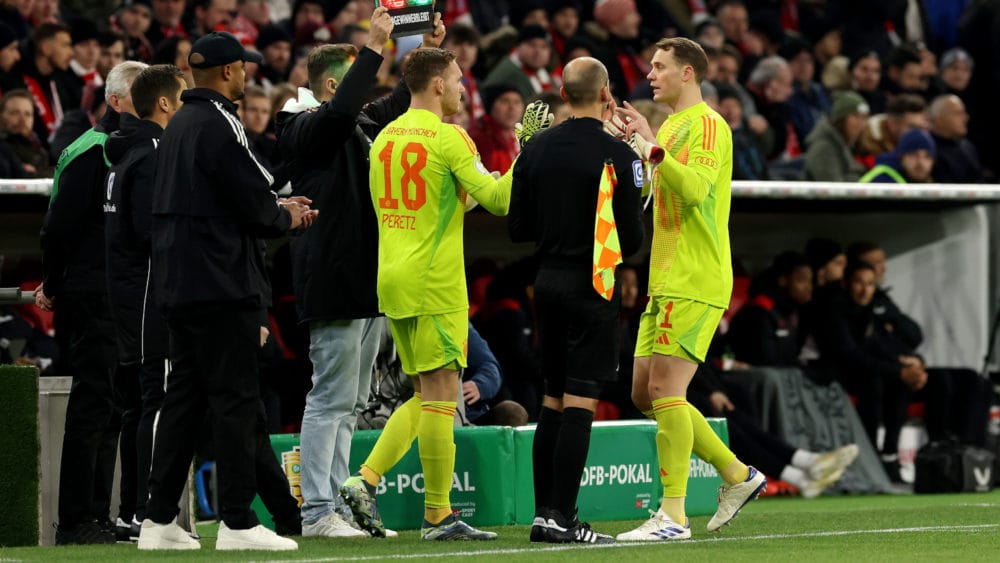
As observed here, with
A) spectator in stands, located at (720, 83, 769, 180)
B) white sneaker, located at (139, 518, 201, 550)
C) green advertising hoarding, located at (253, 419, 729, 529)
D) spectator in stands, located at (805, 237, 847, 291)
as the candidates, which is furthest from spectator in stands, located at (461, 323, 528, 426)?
spectator in stands, located at (720, 83, 769, 180)

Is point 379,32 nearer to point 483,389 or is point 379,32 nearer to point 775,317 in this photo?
point 483,389

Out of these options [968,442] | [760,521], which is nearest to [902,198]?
[968,442]

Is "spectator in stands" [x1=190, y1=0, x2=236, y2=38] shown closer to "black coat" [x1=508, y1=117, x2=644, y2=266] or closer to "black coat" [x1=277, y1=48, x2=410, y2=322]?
"black coat" [x1=277, y1=48, x2=410, y2=322]

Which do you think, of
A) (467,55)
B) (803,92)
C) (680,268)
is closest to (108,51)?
(467,55)

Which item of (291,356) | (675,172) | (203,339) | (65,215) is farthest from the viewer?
(291,356)

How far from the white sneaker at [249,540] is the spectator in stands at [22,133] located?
4618mm

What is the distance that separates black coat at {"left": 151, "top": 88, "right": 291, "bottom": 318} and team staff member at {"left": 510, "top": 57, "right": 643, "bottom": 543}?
110cm

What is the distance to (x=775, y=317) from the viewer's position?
12.6 m

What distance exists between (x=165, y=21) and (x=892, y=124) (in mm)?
6211

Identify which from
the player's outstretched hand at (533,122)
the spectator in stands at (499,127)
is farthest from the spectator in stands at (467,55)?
the player's outstretched hand at (533,122)

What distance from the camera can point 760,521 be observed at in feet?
29.8

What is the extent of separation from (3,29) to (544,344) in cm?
680

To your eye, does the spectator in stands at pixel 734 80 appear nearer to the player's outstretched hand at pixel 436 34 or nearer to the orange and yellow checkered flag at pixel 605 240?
the player's outstretched hand at pixel 436 34

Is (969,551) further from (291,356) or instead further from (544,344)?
(291,356)
